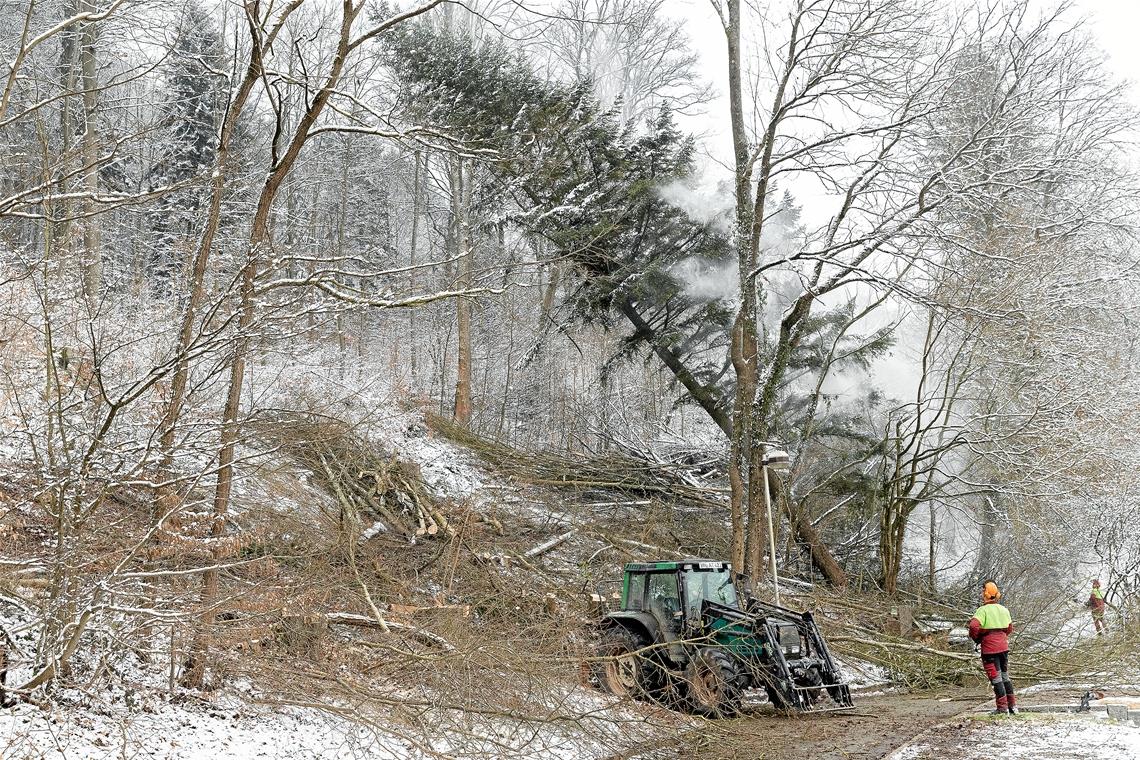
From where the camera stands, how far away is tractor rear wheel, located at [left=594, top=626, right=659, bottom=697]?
933cm

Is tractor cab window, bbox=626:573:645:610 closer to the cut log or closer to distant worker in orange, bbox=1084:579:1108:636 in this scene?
the cut log

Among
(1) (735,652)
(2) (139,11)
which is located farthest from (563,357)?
(2) (139,11)

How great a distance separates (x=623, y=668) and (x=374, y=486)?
23.6ft

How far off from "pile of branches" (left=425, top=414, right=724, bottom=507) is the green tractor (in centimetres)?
574

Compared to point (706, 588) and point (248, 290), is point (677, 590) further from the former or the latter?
point (248, 290)

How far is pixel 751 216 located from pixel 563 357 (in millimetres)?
19783

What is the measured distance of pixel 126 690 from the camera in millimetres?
6750

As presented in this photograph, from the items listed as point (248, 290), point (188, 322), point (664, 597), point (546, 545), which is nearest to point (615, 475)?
point (546, 545)

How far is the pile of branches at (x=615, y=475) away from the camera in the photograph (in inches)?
676

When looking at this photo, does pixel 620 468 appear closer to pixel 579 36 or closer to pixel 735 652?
pixel 735 652

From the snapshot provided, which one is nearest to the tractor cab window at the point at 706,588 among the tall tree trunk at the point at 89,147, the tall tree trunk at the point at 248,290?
the tall tree trunk at the point at 248,290

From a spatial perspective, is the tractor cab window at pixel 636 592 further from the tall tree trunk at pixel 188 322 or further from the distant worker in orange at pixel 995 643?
the tall tree trunk at pixel 188 322

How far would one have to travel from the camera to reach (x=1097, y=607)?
15641mm

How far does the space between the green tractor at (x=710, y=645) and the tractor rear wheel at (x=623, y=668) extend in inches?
0.5
